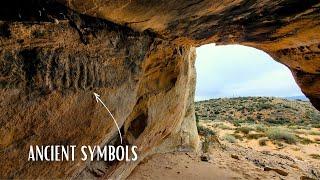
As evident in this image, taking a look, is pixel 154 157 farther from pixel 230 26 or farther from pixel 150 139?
pixel 230 26

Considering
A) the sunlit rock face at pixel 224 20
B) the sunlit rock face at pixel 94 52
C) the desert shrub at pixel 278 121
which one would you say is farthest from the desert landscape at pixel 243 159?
the desert shrub at pixel 278 121

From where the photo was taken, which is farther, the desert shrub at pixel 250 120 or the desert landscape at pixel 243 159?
the desert shrub at pixel 250 120

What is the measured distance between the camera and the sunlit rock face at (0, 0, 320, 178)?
385 centimetres

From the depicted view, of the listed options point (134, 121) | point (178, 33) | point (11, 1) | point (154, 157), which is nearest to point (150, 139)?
Answer: point (134, 121)

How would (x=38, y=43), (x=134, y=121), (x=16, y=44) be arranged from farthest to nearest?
(x=134, y=121) → (x=38, y=43) → (x=16, y=44)

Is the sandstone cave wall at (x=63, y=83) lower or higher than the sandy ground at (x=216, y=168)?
higher

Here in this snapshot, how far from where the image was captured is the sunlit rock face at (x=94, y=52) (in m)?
3.85

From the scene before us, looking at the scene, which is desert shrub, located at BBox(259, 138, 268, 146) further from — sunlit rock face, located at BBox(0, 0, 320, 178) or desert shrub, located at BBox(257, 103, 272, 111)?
desert shrub, located at BBox(257, 103, 272, 111)

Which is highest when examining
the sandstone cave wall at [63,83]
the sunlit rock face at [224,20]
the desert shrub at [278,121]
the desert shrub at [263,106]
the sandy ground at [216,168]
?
the sunlit rock face at [224,20]

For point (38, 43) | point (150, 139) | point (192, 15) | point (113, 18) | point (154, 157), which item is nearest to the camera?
point (38, 43)

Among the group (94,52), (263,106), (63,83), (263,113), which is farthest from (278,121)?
(63,83)

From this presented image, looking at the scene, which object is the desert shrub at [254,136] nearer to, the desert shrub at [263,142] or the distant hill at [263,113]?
the desert shrub at [263,142]

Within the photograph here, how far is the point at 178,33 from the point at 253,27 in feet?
4.61

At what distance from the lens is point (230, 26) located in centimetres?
605
